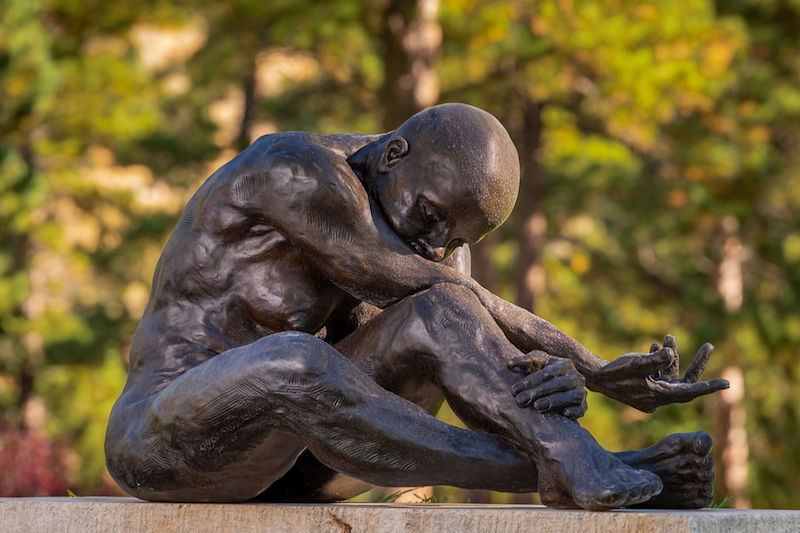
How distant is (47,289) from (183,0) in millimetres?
4860

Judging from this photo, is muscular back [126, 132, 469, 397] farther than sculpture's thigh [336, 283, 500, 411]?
Yes

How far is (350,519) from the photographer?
2557mm

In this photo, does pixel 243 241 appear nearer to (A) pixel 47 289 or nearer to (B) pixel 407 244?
(B) pixel 407 244

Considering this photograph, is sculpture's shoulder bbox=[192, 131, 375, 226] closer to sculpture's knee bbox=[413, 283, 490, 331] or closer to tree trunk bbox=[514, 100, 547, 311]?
sculpture's knee bbox=[413, 283, 490, 331]

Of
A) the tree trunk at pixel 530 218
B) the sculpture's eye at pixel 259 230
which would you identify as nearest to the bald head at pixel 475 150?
the sculpture's eye at pixel 259 230

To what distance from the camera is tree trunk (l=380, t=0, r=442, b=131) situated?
896cm

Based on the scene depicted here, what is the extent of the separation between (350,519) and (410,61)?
23.6ft

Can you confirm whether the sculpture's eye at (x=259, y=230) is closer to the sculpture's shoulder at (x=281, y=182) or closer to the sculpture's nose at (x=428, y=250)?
the sculpture's shoulder at (x=281, y=182)

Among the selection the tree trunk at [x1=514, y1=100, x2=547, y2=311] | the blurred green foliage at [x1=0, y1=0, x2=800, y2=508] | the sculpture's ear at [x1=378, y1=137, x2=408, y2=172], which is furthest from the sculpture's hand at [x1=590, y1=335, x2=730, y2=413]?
the tree trunk at [x1=514, y1=100, x2=547, y2=311]

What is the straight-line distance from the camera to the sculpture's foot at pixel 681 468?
2728 millimetres

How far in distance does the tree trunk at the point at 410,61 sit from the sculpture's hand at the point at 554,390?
248 inches

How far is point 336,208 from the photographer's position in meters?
3.04

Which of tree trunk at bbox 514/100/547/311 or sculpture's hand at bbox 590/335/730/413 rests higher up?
sculpture's hand at bbox 590/335/730/413

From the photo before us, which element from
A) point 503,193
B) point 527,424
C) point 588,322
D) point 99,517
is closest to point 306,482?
point 99,517
